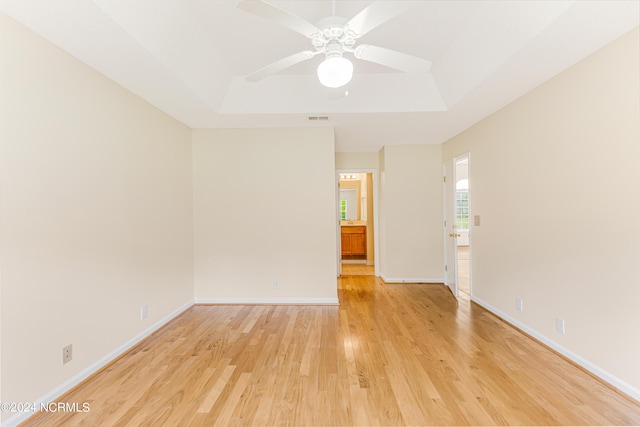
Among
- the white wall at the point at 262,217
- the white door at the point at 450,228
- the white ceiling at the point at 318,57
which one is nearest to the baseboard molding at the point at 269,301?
the white wall at the point at 262,217

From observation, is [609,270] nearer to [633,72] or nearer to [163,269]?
[633,72]

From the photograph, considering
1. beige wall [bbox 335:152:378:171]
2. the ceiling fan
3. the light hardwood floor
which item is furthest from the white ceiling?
the light hardwood floor

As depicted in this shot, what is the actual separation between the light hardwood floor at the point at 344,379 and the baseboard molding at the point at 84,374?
0.20 ft

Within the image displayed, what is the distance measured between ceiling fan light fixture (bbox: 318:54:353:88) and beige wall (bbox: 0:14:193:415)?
1.89m

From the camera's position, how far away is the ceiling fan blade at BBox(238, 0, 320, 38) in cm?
133

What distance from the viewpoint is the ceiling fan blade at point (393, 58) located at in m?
1.72

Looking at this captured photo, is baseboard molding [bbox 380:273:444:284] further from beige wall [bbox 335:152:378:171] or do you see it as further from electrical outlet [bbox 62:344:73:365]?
electrical outlet [bbox 62:344:73:365]

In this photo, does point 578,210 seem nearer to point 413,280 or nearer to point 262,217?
point 413,280

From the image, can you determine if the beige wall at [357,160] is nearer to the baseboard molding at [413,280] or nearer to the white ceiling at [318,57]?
the white ceiling at [318,57]

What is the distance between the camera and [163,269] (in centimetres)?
328

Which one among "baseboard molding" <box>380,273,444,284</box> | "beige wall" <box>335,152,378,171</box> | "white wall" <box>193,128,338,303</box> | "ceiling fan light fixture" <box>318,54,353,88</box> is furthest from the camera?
"beige wall" <box>335,152,378,171</box>

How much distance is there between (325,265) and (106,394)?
8.53 ft

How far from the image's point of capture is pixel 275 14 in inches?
55.7

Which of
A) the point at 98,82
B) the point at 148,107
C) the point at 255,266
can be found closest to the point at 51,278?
the point at 98,82
